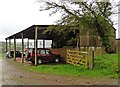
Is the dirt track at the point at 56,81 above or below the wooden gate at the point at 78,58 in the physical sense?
below

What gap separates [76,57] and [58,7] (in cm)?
552

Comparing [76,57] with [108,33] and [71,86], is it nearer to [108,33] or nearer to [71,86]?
[108,33]

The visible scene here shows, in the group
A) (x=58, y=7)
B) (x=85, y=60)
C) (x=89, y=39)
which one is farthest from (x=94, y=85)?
(x=89, y=39)

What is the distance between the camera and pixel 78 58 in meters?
22.8

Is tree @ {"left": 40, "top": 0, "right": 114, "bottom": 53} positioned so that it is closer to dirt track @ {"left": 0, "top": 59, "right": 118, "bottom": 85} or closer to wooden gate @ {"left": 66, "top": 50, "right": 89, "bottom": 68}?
wooden gate @ {"left": 66, "top": 50, "right": 89, "bottom": 68}

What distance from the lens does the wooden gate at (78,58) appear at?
2072cm

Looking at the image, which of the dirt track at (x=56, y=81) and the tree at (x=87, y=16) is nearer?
the dirt track at (x=56, y=81)

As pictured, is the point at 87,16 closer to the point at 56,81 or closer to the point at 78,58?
the point at 78,58

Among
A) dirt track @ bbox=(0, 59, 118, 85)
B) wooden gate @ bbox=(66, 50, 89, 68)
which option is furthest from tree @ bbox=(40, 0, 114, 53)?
dirt track @ bbox=(0, 59, 118, 85)

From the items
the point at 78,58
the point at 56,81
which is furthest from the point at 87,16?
the point at 56,81

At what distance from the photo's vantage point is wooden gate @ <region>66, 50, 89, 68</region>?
816 inches

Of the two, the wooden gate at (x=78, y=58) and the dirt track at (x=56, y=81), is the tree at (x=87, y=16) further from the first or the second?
the dirt track at (x=56, y=81)

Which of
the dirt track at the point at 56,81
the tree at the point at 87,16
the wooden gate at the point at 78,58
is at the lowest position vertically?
the dirt track at the point at 56,81

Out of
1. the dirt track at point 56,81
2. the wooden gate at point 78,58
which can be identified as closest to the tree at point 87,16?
the wooden gate at point 78,58
